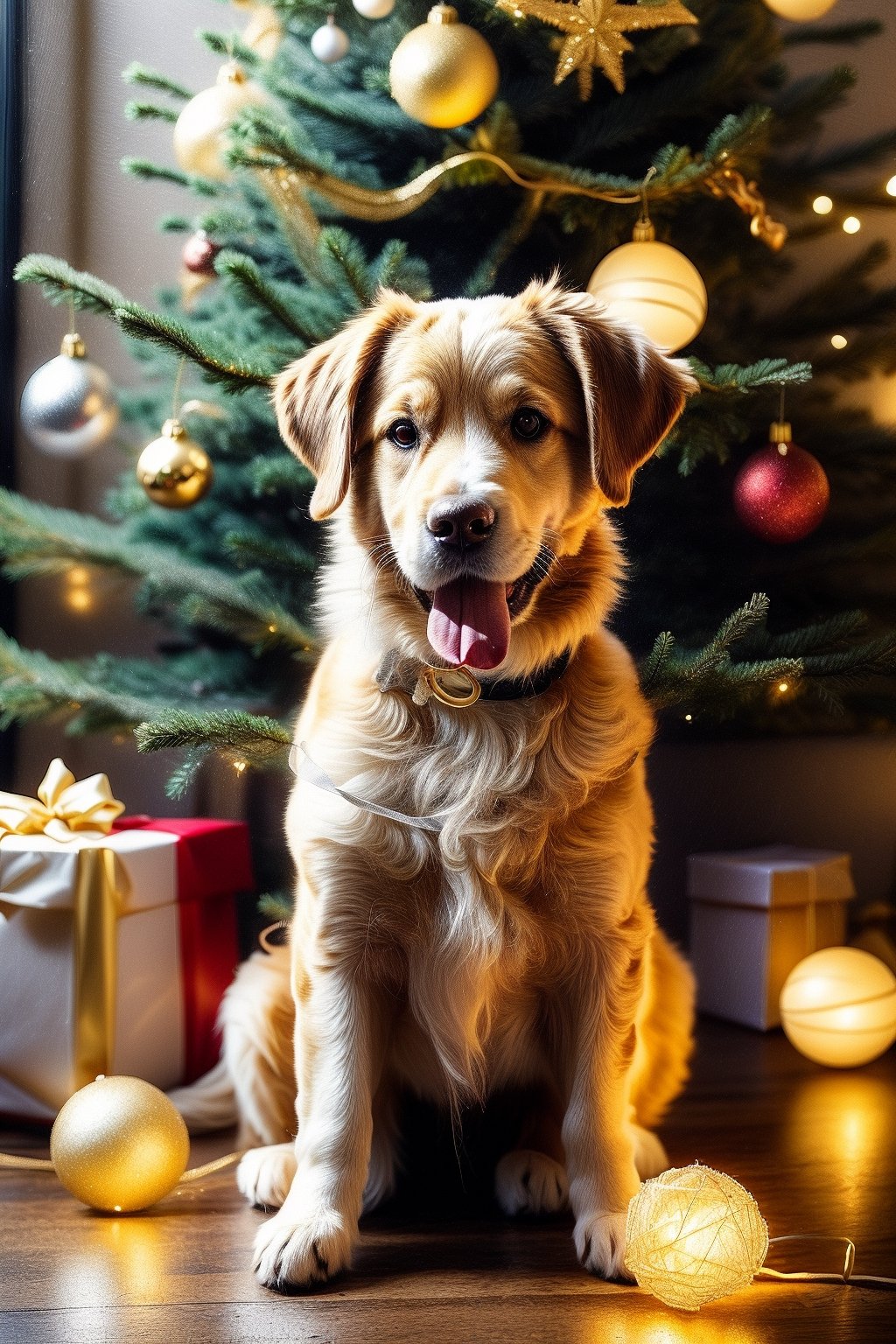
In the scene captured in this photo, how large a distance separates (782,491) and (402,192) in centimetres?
76

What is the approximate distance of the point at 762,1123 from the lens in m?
1.81

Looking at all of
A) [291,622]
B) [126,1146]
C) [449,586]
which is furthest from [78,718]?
[449,586]

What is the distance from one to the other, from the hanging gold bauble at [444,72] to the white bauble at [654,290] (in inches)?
12.2

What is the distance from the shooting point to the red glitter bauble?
188cm

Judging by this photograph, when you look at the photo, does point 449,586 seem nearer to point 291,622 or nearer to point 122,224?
point 291,622

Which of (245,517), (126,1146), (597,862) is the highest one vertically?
(245,517)

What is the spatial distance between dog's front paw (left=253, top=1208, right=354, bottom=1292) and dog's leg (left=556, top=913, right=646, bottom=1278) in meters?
0.27

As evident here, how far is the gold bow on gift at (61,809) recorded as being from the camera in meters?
1.76

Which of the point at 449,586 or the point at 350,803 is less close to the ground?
the point at 449,586

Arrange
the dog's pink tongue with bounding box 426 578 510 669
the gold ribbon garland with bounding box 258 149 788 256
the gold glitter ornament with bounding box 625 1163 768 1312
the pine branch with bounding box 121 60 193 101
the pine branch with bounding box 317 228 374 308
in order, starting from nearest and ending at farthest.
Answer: the gold glitter ornament with bounding box 625 1163 768 1312 < the dog's pink tongue with bounding box 426 578 510 669 < the pine branch with bounding box 317 228 374 308 < the gold ribbon garland with bounding box 258 149 788 256 < the pine branch with bounding box 121 60 193 101

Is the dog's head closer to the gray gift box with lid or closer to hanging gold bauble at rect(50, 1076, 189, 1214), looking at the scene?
hanging gold bauble at rect(50, 1076, 189, 1214)

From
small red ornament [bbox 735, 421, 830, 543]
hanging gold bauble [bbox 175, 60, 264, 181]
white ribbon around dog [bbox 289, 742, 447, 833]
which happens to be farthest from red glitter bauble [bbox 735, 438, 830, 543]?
hanging gold bauble [bbox 175, 60, 264, 181]

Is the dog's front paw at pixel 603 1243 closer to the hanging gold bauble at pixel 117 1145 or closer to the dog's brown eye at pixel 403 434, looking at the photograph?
the hanging gold bauble at pixel 117 1145

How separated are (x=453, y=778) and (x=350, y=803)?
12 centimetres
